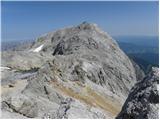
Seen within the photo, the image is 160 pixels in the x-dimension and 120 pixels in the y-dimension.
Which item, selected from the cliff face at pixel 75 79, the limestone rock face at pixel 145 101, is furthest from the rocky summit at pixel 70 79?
the limestone rock face at pixel 145 101

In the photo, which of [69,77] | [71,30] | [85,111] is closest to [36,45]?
[71,30]

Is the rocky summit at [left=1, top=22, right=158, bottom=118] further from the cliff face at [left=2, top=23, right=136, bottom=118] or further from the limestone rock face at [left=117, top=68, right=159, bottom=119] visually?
the limestone rock face at [left=117, top=68, right=159, bottom=119]

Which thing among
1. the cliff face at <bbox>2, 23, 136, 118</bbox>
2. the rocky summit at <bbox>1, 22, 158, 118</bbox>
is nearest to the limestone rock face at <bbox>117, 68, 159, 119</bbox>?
the rocky summit at <bbox>1, 22, 158, 118</bbox>

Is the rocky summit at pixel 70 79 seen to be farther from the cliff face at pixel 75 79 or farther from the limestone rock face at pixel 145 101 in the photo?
the limestone rock face at pixel 145 101

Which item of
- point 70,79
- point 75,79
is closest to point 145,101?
point 70,79

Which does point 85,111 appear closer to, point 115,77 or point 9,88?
point 9,88

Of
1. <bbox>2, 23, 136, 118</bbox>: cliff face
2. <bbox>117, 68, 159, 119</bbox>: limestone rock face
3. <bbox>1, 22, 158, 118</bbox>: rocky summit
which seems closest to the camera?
<bbox>117, 68, 159, 119</bbox>: limestone rock face

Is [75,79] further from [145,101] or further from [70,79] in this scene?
[145,101]
